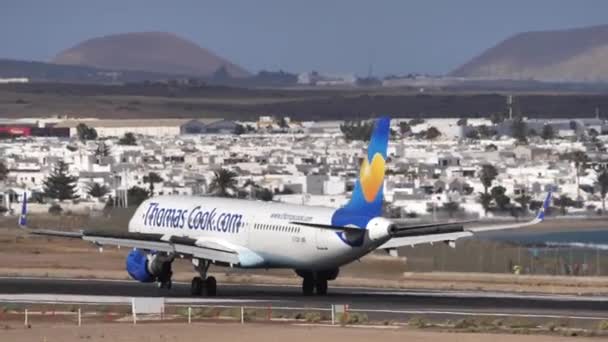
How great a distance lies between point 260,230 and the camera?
2970 inches

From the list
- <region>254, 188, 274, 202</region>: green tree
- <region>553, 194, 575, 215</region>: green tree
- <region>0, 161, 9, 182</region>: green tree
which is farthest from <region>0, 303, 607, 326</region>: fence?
<region>553, 194, 575, 215</region>: green tree

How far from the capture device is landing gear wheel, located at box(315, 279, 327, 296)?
7562cm

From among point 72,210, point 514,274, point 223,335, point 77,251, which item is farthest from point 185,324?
point 72,210

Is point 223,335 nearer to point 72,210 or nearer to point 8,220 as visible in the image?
point 8,220

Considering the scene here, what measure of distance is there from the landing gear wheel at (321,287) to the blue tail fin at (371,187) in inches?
171

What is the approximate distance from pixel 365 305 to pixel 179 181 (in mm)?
113941

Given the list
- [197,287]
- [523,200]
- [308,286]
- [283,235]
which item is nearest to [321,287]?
[308,286]

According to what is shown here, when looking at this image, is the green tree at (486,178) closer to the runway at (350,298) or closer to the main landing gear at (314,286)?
the runway at (350,298)

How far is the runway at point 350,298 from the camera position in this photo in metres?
67.5

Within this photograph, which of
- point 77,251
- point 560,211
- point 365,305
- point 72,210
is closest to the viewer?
point 365,305

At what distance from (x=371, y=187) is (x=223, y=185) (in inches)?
3844

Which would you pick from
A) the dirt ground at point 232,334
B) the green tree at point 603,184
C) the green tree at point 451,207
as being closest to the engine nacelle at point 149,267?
the dirt ground at point 232,334

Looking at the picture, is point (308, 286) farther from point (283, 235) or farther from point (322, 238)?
point (322, 238)

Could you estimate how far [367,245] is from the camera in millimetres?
71062
